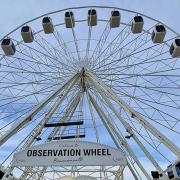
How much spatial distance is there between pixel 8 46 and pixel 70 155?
25.2 feet

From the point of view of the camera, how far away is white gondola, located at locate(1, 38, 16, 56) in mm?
19013

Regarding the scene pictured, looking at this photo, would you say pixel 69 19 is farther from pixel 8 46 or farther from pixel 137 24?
pixel 8 46

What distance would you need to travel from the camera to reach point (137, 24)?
1986 centimetres

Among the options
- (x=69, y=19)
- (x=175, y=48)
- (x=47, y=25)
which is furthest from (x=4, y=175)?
(x=69, y=19)

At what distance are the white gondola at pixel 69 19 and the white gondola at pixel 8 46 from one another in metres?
3.51

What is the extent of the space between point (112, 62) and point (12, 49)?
512 centimetres

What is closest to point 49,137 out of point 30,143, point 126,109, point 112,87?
point 30,143

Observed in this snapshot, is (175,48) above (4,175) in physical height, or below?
above

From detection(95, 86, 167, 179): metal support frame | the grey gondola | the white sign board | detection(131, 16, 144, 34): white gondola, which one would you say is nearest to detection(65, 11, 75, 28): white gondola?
the grey gondola

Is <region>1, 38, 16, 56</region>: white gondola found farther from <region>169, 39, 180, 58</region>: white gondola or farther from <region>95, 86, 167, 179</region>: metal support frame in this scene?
<region>169, 39, 180, 58</region>: white gondola

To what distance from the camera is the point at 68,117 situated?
61.4 feet

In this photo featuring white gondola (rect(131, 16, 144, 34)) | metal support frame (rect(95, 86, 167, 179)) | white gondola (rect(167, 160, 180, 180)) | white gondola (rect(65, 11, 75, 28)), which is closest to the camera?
white gondola (rect(167, 160, 180, 180))

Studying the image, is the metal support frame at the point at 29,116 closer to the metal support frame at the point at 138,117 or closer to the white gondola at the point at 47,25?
the metal support frame at the point at 138,117

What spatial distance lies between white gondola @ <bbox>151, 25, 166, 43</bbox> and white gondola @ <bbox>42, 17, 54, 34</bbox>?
18.1ft
